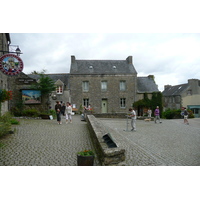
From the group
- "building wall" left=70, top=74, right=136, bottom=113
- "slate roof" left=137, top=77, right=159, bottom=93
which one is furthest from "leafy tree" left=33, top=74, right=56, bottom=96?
"slate roof" left=137, top=77, right=159, bottom=93

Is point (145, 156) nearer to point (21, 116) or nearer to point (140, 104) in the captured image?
point (21, 116)

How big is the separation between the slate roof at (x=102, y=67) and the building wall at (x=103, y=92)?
2.80 ft

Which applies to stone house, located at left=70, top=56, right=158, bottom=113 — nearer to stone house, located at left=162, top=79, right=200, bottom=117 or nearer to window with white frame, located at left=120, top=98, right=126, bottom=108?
window with white frame, located at left=120, top=98, right=126, bottom=108

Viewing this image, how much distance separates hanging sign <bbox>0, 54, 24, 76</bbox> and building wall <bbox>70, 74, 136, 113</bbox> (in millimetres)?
21946

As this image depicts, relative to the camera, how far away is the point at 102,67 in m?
32.2

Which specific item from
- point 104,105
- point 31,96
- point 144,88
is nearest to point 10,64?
point 31,96

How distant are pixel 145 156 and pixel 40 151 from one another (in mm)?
3197

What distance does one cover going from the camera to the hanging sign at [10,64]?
28.3 ft

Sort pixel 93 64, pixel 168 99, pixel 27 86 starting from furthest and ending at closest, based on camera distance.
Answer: pixel 168 99 < pixel 93 64 < pixel 27 86

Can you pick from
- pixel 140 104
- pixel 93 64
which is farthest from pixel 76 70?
pixel 140 104

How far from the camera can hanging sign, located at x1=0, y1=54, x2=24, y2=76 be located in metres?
8.62

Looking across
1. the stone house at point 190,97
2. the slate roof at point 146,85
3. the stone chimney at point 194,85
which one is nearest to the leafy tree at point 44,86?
the slate roof at point 146,85

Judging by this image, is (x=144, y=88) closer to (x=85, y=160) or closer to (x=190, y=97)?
(x=190, y=97)

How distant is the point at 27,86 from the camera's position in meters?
18.4
